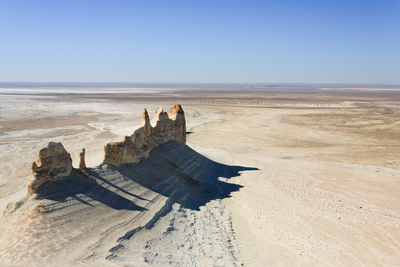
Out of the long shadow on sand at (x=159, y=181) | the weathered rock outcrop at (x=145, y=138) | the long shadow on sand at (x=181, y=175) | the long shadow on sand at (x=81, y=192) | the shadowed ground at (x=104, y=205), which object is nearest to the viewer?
the shadowed ground at (x=104, y=205)

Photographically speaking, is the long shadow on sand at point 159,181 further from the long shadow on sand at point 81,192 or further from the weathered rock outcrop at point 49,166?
the weathered rock outcrop at point 49,166

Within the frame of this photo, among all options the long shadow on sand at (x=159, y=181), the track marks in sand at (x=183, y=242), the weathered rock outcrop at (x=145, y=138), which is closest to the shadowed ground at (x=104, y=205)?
the long shadow on sand at (x=159, y=181)

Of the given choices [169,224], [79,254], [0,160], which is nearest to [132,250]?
[79,254]

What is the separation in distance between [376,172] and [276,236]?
14779mm

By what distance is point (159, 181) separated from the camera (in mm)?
16500

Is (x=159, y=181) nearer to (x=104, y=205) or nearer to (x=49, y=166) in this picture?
(x=104, y=205)

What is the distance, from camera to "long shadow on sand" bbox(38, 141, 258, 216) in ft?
41.0

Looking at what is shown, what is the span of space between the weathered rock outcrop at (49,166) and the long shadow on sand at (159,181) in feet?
0.89

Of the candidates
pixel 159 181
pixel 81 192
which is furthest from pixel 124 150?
pixel 81 192

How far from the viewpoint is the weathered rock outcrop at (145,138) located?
15181mm

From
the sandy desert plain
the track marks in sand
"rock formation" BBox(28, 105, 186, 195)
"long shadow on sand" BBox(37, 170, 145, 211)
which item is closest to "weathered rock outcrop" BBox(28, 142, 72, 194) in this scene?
"rock formation" BBox(28, 105, 186, 195)

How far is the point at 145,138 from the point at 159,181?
9.39 feet

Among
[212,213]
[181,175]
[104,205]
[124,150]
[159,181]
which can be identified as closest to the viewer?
[104,205]

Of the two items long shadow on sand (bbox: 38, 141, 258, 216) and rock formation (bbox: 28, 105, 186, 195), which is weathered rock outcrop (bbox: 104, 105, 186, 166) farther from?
long shadow on sand (bbox: 38, 141, 258, 216)
